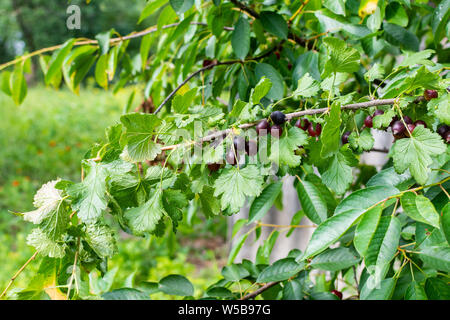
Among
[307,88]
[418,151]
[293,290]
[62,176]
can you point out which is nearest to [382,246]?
[418,151]

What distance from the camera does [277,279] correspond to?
774mm

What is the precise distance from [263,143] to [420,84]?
0.22 meters

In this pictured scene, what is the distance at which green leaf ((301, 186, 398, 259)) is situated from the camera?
0.50 m

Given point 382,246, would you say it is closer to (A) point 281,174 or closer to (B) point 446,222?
(B) point 446,222

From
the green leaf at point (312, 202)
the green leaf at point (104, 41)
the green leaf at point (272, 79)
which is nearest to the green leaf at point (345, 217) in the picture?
the green leaf at point (312, 202)

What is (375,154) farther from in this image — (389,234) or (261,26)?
(389,234)

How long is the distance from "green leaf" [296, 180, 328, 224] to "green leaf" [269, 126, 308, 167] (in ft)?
0.85

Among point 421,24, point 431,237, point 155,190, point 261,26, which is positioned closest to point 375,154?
point 421,24

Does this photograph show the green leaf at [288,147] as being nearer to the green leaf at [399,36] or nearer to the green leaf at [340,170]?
the green leaf at [340,170]

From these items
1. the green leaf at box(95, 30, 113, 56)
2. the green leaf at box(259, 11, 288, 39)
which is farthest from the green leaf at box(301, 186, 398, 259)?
the green leaf at box(95, 30, 113, 56)

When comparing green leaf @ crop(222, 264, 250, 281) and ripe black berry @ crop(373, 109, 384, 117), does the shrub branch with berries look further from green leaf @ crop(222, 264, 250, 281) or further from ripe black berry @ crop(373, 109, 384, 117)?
green leaf @ crop(222, 264, 250, 281)

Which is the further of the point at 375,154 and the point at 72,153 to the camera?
the point at 72,153
